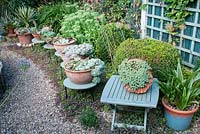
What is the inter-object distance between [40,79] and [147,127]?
2.14 metres

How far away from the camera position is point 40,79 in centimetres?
409

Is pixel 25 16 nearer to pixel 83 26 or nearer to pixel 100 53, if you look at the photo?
pixel 83 26

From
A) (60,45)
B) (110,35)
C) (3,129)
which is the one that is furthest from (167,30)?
(3,129)

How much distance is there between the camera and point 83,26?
480 cm

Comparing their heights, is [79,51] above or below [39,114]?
above

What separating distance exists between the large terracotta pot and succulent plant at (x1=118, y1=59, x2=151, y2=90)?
0.38m

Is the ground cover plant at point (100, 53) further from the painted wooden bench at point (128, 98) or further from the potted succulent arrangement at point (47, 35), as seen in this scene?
the painted wooden bench at point (128, 98)

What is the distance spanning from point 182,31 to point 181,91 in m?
1.47

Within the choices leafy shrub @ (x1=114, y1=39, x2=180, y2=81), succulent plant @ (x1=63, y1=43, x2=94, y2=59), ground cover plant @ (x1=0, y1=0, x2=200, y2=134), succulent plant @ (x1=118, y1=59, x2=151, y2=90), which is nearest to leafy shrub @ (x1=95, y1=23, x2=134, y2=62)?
ground cover plant @ (x1=0, y1=0, x2=200, y2=134)

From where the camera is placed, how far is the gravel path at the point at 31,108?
2.80 metres

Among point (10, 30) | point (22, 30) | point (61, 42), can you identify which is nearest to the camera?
point (61, 42)

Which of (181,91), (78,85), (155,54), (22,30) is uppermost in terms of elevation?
(155,54)

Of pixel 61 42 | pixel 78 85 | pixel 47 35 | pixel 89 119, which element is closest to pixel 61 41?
pixel 61 42

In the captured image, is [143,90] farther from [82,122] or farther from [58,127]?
[58,127]
